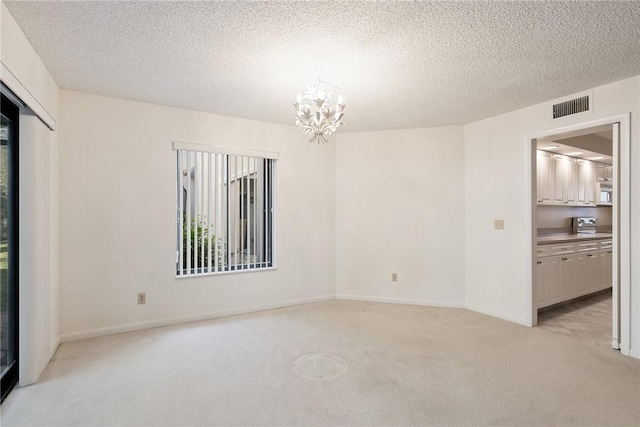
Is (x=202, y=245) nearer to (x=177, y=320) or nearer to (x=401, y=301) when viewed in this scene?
(x=177, y=320)

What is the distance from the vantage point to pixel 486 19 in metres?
2.06

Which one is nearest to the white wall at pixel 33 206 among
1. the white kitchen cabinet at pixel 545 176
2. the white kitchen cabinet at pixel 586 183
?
the white kitchen cabinet at pixel 545 176

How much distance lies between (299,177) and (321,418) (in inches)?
125

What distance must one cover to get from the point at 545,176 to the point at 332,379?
4404mm

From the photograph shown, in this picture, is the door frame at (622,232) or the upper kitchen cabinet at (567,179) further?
the upper kitchen cabinet at (567,179)

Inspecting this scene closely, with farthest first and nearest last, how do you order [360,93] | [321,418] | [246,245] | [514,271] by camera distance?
[246,245]
[514,271]
[360,93]
[321,418]

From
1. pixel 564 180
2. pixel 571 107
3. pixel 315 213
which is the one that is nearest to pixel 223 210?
pixel 315 213

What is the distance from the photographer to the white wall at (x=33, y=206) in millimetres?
2256

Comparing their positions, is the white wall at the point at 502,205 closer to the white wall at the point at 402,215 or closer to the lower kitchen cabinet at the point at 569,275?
the white wall at the point at 402,215

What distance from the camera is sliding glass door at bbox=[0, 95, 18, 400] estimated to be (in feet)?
7.59

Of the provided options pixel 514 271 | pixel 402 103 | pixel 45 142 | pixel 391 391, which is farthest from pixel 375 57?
pixel 514 271

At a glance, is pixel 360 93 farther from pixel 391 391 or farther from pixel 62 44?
pixel 391 391

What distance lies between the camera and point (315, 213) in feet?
15.7

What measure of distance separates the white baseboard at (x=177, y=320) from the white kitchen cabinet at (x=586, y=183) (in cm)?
450
